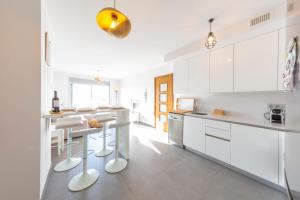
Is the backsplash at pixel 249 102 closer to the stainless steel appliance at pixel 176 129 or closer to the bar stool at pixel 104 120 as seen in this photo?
the stainless steel appliance at pixel 176 129

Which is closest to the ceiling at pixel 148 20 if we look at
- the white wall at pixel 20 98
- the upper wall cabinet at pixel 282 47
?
the upper wall cabinet at pixel 282 47

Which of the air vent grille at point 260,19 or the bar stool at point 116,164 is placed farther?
the bar stool at point 116,164

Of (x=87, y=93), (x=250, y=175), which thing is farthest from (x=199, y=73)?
(x=87, y=93)

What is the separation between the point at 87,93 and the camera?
6227mm

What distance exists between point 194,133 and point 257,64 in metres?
1.69

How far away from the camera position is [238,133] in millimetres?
1881

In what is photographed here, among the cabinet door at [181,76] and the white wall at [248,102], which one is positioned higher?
the cabinet door at [181,76]

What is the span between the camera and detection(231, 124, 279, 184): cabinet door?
5.10 feet

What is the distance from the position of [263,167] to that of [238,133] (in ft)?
1.69

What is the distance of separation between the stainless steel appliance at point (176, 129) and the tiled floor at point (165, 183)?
569mm

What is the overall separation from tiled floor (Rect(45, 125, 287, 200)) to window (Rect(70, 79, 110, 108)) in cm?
420

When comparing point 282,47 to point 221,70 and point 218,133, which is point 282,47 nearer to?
point 221,70

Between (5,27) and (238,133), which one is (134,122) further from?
(5,27)

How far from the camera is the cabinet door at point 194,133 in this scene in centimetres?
238
